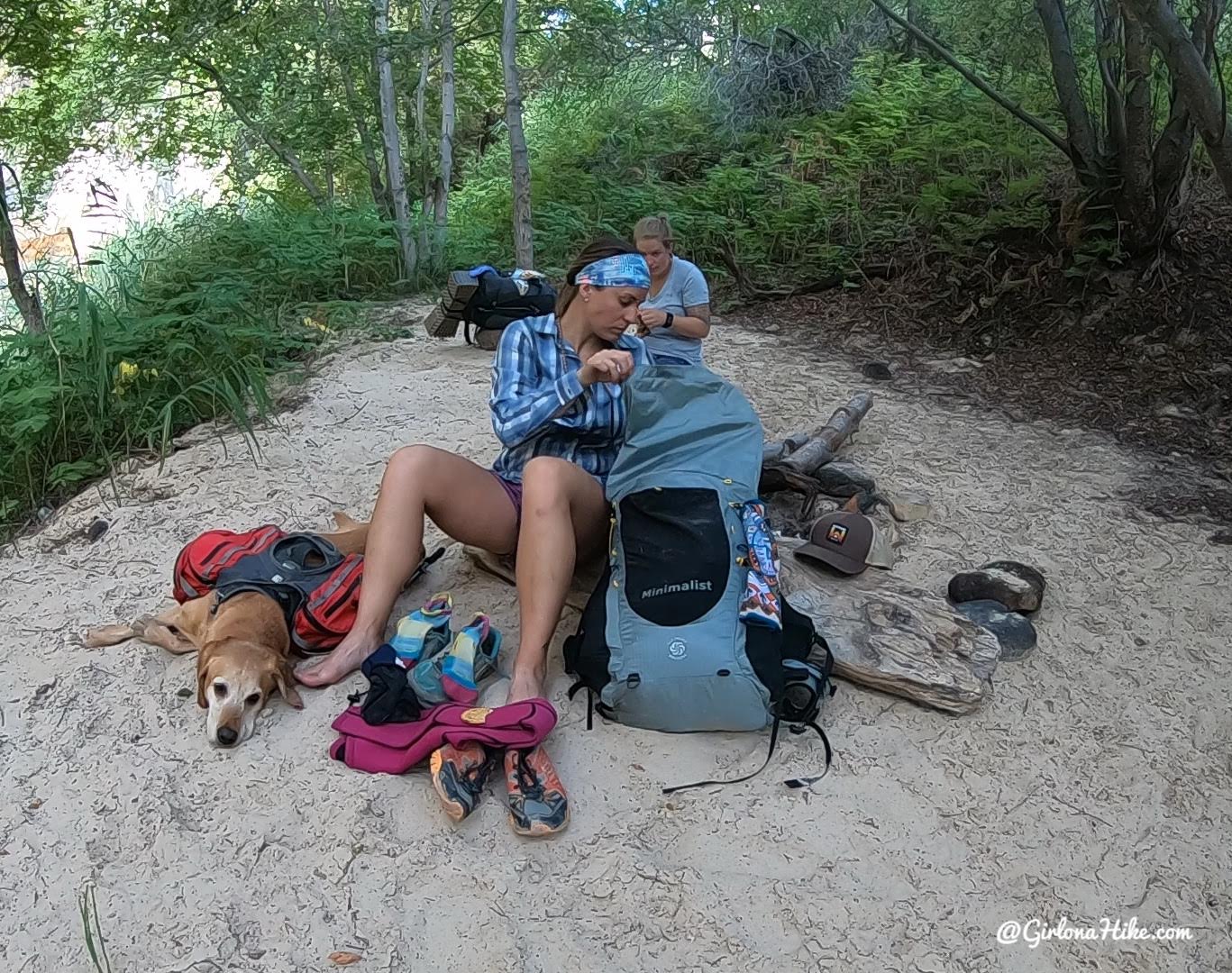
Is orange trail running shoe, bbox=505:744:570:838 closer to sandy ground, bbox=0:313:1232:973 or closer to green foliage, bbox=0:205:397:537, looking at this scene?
sandy ground, bbox=0:313:1232:973

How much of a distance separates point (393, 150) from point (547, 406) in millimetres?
4919

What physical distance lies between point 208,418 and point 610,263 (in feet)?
8.30

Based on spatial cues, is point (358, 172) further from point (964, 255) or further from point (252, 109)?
point (964, 255)

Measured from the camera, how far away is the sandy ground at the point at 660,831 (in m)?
1.95

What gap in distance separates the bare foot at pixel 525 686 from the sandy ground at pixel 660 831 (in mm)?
124

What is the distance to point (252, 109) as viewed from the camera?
281 inches

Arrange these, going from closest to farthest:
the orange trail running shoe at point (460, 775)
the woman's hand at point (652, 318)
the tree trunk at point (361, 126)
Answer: the orange trail running shoe at point (460, 775) < the woman's hand at point (652, 318) < the tree trunk at point (361, 126)

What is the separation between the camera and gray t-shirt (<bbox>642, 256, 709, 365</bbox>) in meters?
4.14

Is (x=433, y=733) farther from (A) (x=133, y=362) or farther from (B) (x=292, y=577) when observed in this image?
(A) (x=133, y=362)

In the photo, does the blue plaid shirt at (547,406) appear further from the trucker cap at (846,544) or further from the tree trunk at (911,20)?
the tree trunk at (911,20)

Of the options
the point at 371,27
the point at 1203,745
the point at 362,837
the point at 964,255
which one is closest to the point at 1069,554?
the point at 1203,745

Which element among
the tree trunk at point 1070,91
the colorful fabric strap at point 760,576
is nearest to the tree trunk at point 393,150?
the tree trunk at point 1070,91

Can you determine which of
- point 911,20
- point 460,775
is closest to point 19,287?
point 460,775

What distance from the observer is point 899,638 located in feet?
8.85
